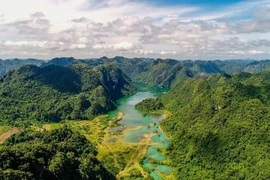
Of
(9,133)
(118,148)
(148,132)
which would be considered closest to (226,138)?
(118,148)

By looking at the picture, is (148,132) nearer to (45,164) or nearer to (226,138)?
(226,138)

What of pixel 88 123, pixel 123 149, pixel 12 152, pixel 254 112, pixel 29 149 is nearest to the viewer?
pixel 12 152

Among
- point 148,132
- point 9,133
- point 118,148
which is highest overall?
point 9,133

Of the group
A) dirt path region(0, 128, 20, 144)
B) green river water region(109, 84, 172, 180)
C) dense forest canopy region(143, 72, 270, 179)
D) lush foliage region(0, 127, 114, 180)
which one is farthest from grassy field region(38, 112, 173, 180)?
dirt path region(0, 128, 20, 144)

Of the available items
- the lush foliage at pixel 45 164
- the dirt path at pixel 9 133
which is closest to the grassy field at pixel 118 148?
the lush foliage at pixel 45 164

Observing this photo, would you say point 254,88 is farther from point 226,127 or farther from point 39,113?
point 39,113

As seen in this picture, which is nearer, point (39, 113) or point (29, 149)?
point (29, 149)

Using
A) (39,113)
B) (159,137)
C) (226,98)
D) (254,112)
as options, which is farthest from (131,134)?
(39,113)

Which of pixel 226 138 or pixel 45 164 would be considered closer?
pixel 45 164

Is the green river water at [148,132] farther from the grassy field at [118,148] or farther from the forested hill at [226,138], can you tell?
the forested hill at [226,138]
